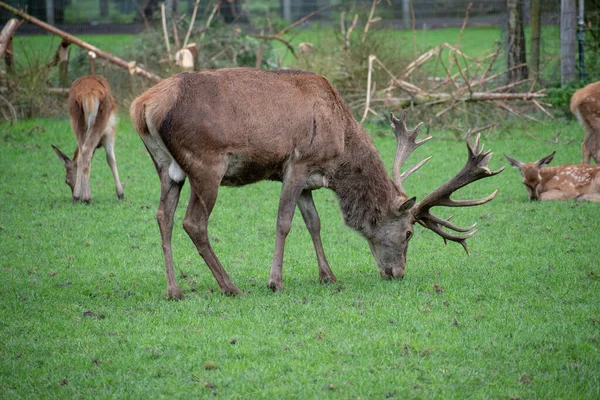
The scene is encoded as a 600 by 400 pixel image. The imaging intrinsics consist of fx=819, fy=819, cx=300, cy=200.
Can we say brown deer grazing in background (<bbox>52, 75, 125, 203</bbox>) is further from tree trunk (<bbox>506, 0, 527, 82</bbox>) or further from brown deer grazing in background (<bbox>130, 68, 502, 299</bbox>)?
tree trunk (<bbox>506, 0, 527, 82</bbox>)

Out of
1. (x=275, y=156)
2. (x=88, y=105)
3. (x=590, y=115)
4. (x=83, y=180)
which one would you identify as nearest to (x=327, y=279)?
(x=275, y=156)

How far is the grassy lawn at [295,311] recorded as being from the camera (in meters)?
5.09

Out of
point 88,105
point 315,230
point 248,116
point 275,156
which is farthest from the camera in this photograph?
point 88,105

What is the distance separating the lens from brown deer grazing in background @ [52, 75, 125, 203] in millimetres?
11078

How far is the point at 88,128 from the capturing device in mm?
11359

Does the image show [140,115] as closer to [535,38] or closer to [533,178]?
[533,178]

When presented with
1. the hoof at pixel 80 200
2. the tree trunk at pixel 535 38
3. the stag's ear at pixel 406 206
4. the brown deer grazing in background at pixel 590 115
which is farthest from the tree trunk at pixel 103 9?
the stag's ear at pixel 406 206

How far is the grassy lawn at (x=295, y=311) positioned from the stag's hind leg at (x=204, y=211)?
0.57 feet

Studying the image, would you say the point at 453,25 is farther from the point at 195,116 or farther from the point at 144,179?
the point at 195,116

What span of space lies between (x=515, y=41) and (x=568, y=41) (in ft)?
3.58

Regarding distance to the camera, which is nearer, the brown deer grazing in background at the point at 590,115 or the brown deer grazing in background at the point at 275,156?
the brown deer grazing in background at the point at 275,156

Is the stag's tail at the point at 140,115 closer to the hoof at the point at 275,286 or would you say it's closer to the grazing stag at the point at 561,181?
the hoof at the point at 275,286

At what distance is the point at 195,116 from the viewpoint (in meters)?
6.73

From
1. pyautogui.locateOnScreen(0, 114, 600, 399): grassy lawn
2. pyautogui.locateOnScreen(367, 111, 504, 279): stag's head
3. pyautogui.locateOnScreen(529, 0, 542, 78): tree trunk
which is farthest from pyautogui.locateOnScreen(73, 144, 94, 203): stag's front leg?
pyautogui.locateOnScreen(529, 0, 542, 78): tree trunk
